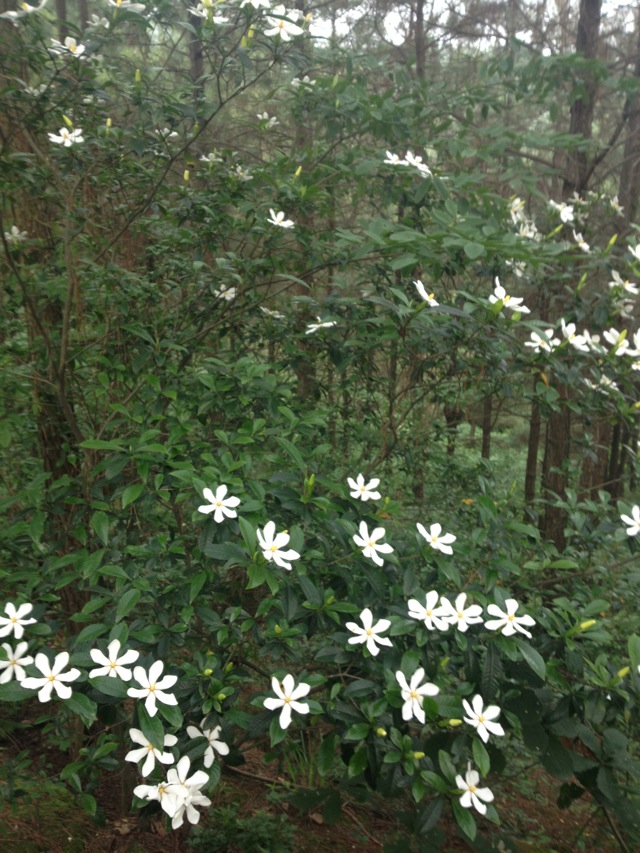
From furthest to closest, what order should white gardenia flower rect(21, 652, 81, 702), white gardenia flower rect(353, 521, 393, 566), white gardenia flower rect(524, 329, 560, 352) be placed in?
white gardenia flower rect(524, 329, 560, 352)
white gardenia flower rect(353, 521, 393, 566)
white gardenia flower rect(21, 652, 81, 702)

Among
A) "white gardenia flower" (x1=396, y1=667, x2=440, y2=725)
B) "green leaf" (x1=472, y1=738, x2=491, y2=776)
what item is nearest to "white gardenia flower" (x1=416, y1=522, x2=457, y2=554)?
"white gardenia flower" (x1=396, y1=667, x2=440, y2=725)

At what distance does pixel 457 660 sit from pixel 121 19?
7.56 ft

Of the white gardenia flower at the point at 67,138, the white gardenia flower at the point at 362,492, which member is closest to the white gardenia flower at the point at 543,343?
the white gardenia flower at the point at 362,492

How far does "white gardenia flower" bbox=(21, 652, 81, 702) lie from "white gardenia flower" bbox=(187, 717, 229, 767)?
0.31 meters

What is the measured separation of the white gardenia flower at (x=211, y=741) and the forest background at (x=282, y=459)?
0.05 feet

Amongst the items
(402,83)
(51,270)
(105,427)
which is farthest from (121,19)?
(402,83)

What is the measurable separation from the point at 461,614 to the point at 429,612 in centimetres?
9

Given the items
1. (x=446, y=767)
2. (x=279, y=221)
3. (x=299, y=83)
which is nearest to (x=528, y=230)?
(x=299, y=83)

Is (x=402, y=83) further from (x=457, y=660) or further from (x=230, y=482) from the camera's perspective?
(x=457, y=660)

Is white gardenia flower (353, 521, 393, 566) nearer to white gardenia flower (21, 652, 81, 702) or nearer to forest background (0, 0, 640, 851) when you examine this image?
forest background (0, 0, 640, 851)

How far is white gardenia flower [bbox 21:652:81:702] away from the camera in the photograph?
1.39m

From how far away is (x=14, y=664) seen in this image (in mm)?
1472

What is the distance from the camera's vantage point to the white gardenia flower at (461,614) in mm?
1629

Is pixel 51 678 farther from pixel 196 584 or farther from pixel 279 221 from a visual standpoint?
pixel 279 221
